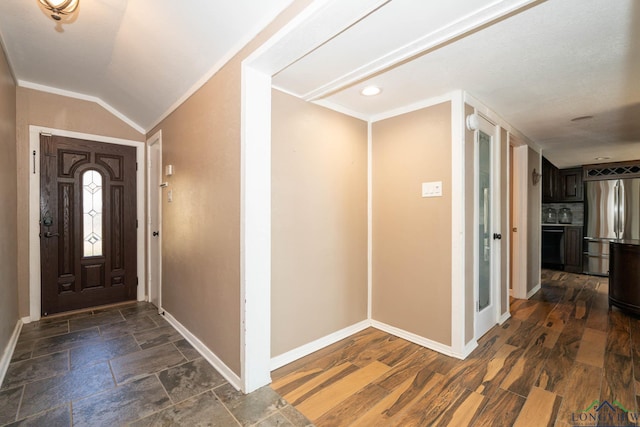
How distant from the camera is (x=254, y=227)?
1911mm

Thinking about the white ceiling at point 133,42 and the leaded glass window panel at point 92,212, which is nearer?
the white ceiling at point 133,42

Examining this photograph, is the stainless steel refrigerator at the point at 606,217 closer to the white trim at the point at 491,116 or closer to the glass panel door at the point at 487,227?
the white trim at the point at 491,116

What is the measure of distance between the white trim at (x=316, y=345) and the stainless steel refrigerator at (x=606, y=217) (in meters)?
5.44

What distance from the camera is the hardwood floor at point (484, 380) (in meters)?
1.72

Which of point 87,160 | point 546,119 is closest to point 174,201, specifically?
point 87,160

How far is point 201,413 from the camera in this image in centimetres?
173

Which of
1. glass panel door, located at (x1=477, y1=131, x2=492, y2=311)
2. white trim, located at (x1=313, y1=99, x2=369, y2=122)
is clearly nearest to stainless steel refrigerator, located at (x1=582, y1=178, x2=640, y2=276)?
glass panel door, located at (x1=477, y1=131, x2=492, y2=311)

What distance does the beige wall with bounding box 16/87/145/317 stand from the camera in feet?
10.0

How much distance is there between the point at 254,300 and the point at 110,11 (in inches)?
86.6

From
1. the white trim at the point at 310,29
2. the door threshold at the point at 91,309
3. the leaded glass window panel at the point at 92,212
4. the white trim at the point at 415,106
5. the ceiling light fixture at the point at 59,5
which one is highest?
the ceiling light fixture at the point at 59,5

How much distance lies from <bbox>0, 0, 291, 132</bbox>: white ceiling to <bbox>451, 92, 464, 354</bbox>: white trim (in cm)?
161

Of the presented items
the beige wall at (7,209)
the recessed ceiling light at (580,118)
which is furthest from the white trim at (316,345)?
the recessed ceiling light at (580,118)

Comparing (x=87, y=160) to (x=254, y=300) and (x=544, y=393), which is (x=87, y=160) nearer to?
(x=254, y=300)

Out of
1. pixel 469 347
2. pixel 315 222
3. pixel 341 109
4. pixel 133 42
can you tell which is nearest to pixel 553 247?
pixel 469 347
